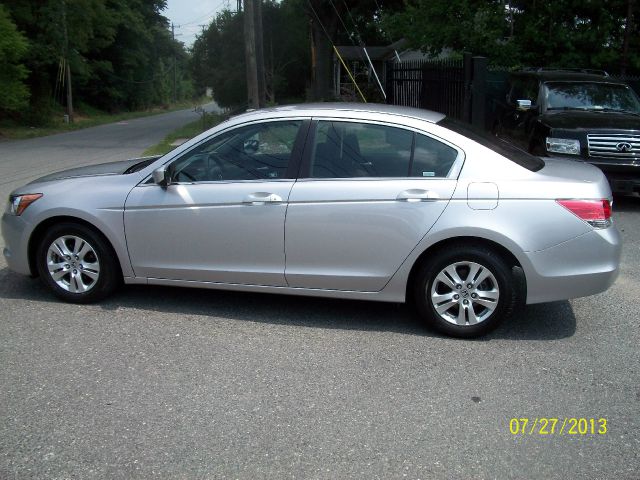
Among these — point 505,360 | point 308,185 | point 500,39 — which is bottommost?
point 505,360

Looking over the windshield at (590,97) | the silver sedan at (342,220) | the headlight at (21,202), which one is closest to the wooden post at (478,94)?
the windshield at (590,97)

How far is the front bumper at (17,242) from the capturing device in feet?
17.9

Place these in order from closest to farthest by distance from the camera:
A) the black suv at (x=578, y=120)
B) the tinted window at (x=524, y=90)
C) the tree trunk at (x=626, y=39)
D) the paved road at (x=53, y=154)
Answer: the black suv at (x=578, y=120), the tinted window at (x=524, y=90), the paved road at (x=53, y=154), the tree trunk at (x=626, y=39)

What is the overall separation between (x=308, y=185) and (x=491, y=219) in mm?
1359

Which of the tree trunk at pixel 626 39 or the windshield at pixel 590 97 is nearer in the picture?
the windshield at pixel 590 97

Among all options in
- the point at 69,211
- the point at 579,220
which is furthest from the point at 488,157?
the point at 69,211

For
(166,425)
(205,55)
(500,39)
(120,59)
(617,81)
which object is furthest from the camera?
(120,59)

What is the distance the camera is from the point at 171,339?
480 centimetres

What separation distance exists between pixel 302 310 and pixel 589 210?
7.68 feet

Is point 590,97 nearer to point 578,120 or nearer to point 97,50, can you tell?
point 578,120

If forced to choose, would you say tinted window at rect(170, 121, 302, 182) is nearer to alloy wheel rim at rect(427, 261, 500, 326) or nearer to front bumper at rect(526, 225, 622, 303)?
alloy wheel rim at rect(427, 261, 500, 326)

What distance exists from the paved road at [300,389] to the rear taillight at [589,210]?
2.90 feet

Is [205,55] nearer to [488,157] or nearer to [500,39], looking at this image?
[500,39]

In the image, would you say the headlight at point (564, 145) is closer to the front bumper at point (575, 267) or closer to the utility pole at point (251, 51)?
the front bumper at point (575, 267)
